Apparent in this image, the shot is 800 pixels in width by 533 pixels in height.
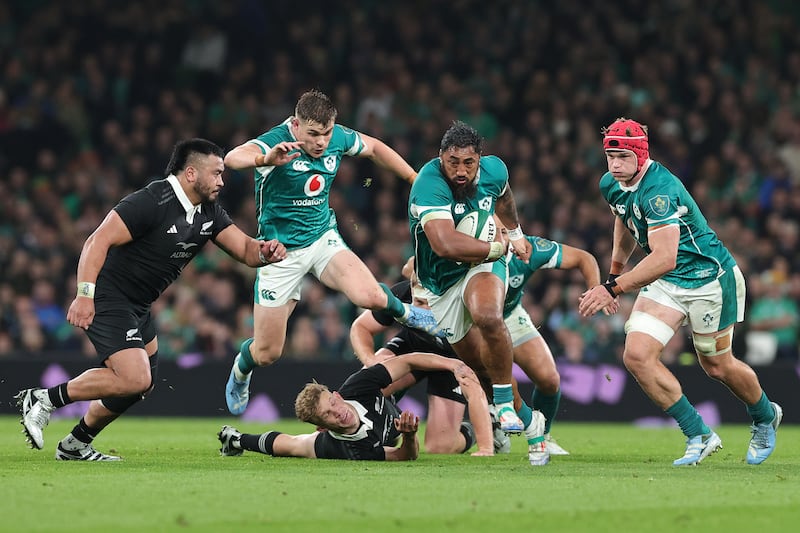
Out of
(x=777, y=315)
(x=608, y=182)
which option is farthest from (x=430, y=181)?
(x=777, y=315)

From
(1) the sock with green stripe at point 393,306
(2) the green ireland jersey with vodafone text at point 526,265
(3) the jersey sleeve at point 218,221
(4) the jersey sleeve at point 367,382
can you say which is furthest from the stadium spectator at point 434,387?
(3) the jersey sleeve at point 218,221

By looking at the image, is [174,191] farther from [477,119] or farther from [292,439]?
[477,119]

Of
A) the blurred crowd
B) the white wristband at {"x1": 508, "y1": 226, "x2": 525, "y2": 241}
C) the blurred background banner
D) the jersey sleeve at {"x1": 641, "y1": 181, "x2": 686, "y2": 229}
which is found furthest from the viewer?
the blurred crowd

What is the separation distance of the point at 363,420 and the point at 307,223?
2.13 m

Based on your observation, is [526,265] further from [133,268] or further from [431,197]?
[133,268]

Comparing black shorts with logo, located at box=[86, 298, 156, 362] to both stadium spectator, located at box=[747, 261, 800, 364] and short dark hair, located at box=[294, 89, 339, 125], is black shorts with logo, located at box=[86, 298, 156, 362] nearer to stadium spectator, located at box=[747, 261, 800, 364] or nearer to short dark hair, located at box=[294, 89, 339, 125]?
short dark hair, located at box=[294, 89, 339, 125]

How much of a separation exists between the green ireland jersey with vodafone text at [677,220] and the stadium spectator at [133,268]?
256cm

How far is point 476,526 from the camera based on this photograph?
5.93 m

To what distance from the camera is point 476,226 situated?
970cm

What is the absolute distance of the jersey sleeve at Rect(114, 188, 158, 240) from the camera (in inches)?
360

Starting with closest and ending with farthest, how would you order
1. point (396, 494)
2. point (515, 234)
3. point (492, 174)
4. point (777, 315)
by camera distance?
1. point (396, 494)
2. point (492, 174)
3. point (515, 234)
4. point (777, 315)

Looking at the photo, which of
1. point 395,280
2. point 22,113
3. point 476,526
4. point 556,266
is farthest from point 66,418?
point 476,526

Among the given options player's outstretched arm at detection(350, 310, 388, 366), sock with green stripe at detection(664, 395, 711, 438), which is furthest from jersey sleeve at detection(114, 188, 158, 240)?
sock with green stripe at detection(664, 395, 711, 438)

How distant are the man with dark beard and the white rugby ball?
0.04 m
